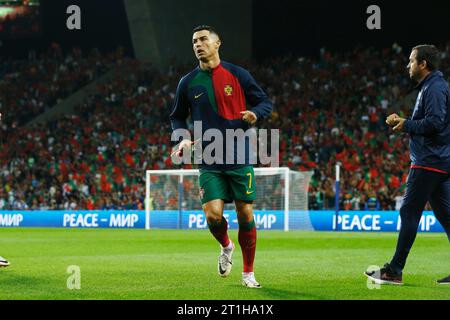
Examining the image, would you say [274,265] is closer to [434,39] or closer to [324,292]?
[324,292]

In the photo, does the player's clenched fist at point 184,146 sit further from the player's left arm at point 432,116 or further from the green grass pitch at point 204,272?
the player's left arm at point 432,116

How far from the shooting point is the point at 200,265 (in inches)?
452

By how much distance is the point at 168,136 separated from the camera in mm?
35938

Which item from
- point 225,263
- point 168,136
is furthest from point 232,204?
point 225,263

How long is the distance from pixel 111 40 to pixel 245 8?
9311 millimetres

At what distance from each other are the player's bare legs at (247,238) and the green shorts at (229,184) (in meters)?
0.10

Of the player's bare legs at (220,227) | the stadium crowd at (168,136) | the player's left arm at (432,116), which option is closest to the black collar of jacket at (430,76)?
the player's left arm at (432,116)

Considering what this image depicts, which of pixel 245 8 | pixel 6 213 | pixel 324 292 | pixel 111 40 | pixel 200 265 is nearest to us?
pixel 324 292

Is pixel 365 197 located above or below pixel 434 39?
below

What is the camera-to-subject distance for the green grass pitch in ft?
25.6

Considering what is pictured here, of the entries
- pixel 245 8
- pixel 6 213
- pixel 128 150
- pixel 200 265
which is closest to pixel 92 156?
pixel 128 150

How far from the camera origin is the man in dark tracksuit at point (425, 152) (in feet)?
27.2

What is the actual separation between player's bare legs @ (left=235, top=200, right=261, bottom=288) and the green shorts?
0.10 m

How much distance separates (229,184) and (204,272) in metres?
2.10
